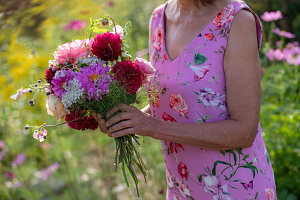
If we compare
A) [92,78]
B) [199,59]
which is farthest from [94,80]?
[199,59]

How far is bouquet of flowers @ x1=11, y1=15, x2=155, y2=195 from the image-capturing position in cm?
107

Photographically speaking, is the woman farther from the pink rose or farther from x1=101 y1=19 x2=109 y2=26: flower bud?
x1=101 y1=19 x2=109 y2=26: flower bud

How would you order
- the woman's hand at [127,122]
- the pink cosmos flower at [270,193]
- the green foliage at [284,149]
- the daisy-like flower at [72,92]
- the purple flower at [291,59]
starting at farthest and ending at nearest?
the purple flower at [291,59], the green foliage at [284,149], the pink cosmos flower at [270,193], the woman's hand at [127,122], the daisy-like flower at [72,92]

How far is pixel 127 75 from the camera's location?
112 centimetres

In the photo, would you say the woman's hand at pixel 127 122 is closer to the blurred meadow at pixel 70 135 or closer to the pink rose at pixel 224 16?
the pink rose at pixel 224 16

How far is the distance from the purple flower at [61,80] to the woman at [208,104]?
195 mm

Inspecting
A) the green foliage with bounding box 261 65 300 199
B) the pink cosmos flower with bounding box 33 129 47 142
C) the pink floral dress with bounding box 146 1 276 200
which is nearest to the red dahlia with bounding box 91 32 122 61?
the pink floral dress with bounding box 146 1 276 200

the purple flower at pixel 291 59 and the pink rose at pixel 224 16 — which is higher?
the pink rose at pixel 224 16

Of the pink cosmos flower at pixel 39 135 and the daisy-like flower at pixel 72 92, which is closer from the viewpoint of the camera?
the daisy-like flower at pixel 72 92

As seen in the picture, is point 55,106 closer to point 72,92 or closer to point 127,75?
point 72,92

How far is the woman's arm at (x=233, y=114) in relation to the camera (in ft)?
3.75

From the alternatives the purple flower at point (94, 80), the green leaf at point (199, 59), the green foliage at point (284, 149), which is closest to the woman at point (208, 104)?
the green leaf at point (199, 59)

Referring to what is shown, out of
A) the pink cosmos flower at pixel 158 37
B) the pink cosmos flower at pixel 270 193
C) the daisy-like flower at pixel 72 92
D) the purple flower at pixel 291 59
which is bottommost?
the pink cosmos flower at pixel 270 193

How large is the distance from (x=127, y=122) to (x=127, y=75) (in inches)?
6.7
